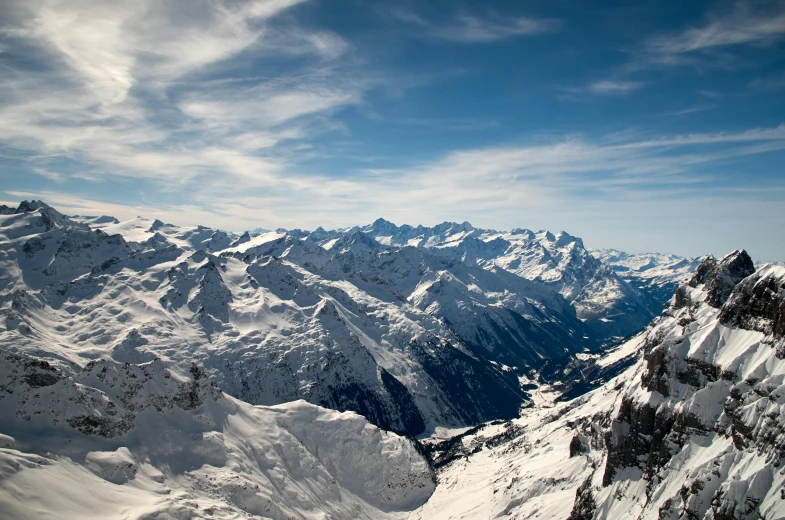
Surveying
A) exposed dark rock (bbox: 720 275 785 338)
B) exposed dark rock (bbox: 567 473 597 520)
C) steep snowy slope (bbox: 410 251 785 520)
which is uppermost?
exposed dark rock (bbox: 720 275 785 338)

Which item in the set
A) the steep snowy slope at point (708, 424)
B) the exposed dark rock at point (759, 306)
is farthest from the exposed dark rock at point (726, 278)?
the exposed dark rock at point (759, 306)

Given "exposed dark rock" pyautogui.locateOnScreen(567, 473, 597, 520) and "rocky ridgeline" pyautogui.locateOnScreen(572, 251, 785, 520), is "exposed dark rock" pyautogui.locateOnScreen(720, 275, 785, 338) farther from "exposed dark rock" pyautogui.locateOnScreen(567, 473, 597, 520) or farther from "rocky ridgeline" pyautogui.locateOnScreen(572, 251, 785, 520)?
"exposed dark rock" pyautogui.locateOnScreen(567, 473, 597, 520)

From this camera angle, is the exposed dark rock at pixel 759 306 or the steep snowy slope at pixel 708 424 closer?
the steep snowy slope at pixel 708 424

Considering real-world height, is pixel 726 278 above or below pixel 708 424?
above

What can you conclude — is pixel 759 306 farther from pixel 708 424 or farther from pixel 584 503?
pixel 584 503

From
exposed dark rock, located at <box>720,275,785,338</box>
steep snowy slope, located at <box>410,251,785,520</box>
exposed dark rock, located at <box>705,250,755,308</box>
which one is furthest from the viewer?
exposed dark rock, located at <box>705,250,755,308</box>

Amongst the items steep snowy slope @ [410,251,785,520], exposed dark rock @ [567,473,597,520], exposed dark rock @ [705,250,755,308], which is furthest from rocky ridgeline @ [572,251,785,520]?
exposed dark rock @ [705,250,755,308]

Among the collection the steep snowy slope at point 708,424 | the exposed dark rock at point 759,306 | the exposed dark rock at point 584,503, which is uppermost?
the exposed dark rock at point 759,306

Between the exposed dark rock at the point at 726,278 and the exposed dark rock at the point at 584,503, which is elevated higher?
the exposed dark rock at the point at 726,278

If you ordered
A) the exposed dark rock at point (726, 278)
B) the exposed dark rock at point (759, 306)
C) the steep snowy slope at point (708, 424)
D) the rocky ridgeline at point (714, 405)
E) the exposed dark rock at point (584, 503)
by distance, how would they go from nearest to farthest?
the steep snowy slope at point (708, 424), the rocky ridgeline at point (714, 405), the exposed dark rock at point (759, 306), the exposed dark rock at point (584, 503), the exposed dark rock at point (726, 278)

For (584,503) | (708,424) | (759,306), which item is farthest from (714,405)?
(584,503)

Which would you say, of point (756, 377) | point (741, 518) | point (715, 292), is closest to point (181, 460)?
point (741, 518)

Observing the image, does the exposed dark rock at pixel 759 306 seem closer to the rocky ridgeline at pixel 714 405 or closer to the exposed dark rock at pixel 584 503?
the rocky ridgeline at pixel 714 405

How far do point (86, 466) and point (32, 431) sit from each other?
74.3 feet
